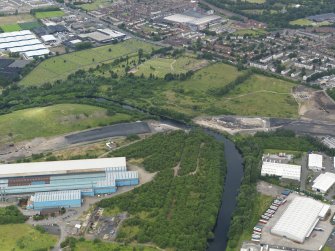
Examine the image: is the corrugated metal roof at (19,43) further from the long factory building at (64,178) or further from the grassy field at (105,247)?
the grassy field at (105,247)

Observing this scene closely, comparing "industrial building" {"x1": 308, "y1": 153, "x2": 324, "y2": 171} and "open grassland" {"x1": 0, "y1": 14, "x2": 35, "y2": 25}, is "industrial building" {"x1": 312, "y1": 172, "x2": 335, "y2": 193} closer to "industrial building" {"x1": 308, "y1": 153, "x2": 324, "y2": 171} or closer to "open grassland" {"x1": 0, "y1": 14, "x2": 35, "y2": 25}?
"industrial building" {"x1": 308, "y1": 153, "x2": 324, "y2": 171}

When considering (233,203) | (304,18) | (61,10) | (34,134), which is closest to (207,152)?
(233,203)

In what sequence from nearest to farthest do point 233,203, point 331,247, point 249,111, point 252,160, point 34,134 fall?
1. point 331,247
2. point 233,203
3. point 252,160
4. point 34,134
5. point 249,111

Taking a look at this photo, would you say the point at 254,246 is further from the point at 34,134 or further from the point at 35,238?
the point at 34,134

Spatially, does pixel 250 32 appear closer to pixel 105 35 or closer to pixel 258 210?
pixel 105 35

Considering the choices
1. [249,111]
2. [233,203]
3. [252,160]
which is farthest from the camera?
[249,111]

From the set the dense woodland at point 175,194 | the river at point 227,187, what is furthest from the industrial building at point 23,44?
the dense woodland at point 175,194

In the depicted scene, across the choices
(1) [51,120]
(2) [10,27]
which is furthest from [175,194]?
(2) [10,27]
